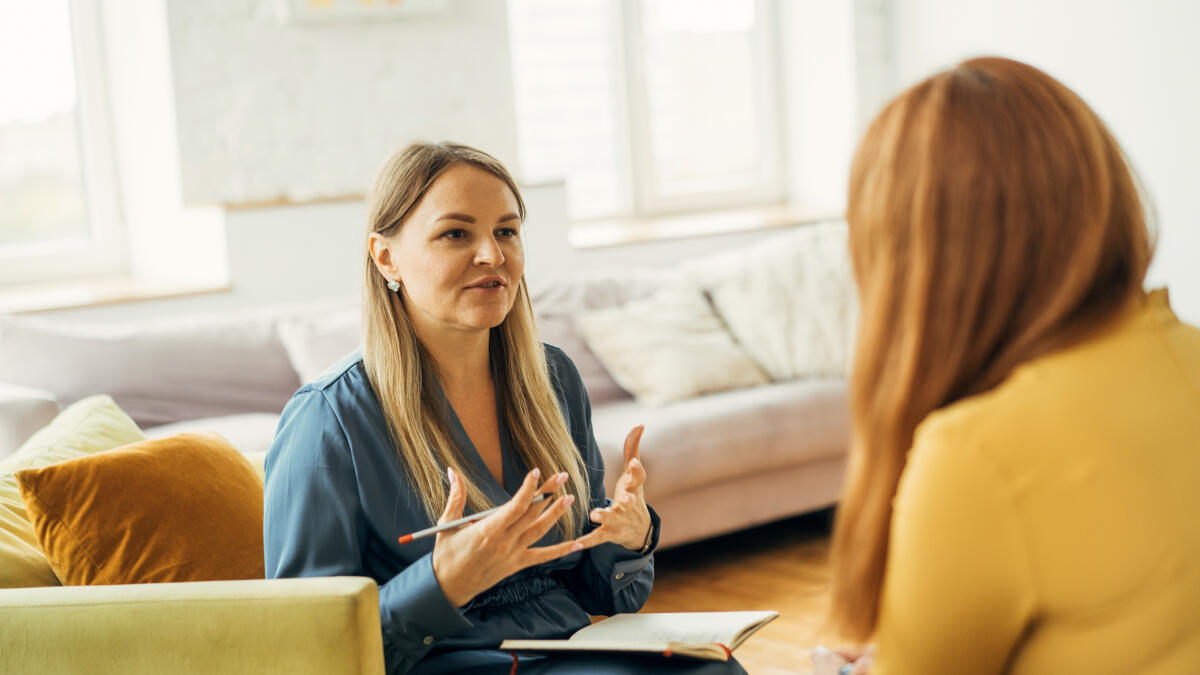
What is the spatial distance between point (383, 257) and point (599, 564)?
53 cm

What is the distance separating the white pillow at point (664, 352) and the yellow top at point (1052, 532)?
2557 millimetres

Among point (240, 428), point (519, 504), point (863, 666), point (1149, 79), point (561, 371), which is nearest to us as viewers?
point (863, 666)

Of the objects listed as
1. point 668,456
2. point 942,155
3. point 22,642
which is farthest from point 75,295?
point 942,155

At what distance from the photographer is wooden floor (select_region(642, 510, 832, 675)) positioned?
2727 millimetres

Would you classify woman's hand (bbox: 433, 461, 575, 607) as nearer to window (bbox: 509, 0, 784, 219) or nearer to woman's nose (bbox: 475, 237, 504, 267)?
woman's nose (bbox: 475, 237, 504, 267)

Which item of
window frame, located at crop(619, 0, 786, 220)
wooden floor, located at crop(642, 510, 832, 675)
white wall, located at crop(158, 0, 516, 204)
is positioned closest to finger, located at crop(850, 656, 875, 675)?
wooden floor, located at crop(642, 510, 832, 675)

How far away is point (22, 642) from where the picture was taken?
53.0 inches

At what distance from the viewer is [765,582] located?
3.17 m

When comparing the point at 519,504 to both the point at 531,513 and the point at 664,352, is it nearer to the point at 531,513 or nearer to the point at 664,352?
the point at 531,513

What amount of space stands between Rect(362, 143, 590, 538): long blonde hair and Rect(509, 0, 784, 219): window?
3629mm

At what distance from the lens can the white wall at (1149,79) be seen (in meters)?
4.48

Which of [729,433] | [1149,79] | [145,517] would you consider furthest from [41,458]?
[1149,79]

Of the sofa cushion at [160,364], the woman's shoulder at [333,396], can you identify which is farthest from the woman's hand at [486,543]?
the sofa cushion at [160,364]

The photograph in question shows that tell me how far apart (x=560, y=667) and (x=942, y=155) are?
83 centimetres
